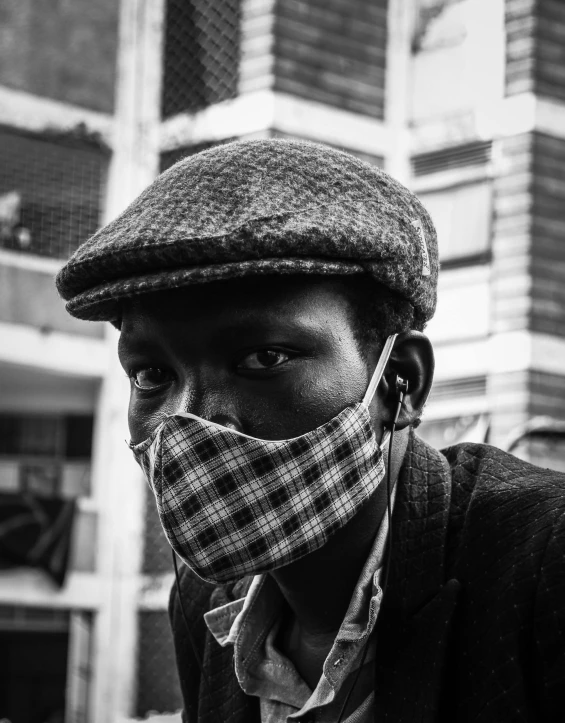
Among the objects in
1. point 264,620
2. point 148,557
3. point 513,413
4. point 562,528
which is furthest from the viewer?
point 148,557

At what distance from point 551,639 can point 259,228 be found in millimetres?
712

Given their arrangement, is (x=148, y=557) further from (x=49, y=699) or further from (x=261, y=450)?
(x=261, y=450)

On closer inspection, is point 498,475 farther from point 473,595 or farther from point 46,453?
point 46,453

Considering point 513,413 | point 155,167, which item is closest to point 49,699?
point 155,167

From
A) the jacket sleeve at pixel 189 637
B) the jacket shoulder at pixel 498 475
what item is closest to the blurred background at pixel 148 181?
the jacket sleeve at pixel 189 637

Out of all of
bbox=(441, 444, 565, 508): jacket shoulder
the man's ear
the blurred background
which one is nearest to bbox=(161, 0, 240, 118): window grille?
the blurred background

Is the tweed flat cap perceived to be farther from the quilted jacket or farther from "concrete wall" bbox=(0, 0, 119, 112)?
"concrete wall" bbox=(0, 0, 119, 112)

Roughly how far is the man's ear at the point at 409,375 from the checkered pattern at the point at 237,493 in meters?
0.18

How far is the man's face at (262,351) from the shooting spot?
1869 mm

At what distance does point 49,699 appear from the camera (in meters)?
15.8

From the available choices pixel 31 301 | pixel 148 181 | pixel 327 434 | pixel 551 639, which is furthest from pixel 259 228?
pixel 31 301

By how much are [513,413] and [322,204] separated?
9467mm

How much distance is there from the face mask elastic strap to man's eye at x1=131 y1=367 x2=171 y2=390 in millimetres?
322

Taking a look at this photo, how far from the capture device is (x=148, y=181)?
1373 cm
